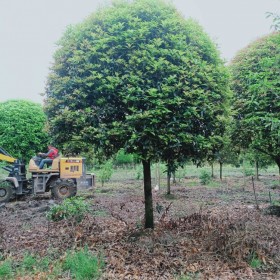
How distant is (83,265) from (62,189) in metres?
8.02

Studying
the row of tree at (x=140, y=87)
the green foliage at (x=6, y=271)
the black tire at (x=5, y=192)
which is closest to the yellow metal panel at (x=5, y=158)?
the black tire at (x=5, y=192)

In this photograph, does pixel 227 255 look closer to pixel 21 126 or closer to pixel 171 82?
pixel 171 82

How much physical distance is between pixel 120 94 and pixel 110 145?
2.77 ft

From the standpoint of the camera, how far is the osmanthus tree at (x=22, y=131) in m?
12.5

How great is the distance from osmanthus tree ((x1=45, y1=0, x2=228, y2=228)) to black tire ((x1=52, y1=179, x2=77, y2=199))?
7.17m

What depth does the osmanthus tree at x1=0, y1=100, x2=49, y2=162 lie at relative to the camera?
12.5m

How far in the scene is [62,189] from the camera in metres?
11.7

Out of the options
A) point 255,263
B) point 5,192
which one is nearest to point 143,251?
point 255,263

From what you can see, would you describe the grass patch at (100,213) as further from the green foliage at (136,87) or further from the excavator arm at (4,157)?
the excavator arm at (4,157)

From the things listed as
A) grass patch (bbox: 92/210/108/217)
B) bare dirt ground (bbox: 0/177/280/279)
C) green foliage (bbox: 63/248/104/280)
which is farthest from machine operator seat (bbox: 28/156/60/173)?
green foliage (bbox: 63/248/104/280)

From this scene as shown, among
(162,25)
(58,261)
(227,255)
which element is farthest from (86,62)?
(227,255)

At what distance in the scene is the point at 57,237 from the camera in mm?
5566

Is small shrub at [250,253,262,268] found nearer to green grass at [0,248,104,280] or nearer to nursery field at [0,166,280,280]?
nursery field at [0,166,280,280]

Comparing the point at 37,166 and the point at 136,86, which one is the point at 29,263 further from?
the point at 37,166
